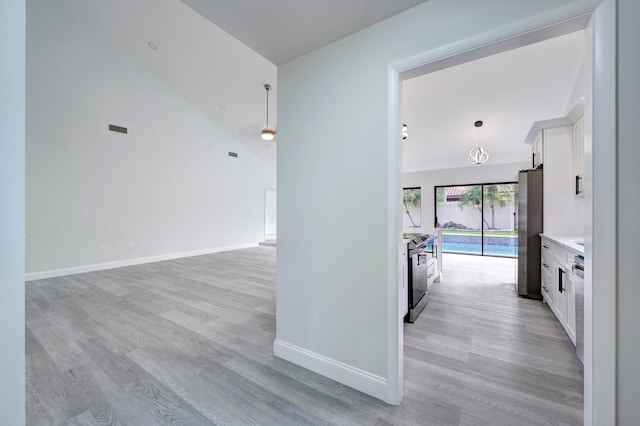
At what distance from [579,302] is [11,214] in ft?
11.0

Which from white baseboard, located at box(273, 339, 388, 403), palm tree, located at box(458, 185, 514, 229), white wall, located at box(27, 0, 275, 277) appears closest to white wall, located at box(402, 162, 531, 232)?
palm tree, located at box(458, 185, 514, 229)

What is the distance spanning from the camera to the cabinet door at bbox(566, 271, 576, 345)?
223 centimetres

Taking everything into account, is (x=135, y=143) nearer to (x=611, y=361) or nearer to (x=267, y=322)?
(x=267, y=322)

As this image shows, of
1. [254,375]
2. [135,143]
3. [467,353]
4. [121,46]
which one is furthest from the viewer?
[135,143]

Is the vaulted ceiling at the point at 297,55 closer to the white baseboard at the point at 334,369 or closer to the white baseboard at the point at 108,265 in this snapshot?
the white baseboard at the point at 334,369

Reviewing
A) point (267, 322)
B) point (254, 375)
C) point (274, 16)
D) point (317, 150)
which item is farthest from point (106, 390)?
point (274, 16)

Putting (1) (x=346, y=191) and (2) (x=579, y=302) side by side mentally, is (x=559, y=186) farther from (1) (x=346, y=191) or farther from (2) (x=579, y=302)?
(1) (x=346, y=191)

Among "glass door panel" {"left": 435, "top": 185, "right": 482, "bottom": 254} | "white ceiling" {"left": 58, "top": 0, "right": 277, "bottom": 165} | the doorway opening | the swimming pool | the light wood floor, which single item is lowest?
the light wood floor

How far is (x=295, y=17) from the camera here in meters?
1.62

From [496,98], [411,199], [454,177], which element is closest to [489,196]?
[454,177]

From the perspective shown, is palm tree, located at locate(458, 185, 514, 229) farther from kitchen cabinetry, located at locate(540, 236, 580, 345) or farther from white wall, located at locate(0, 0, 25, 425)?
white wall, located at locate(0, 0, 25, 425)
